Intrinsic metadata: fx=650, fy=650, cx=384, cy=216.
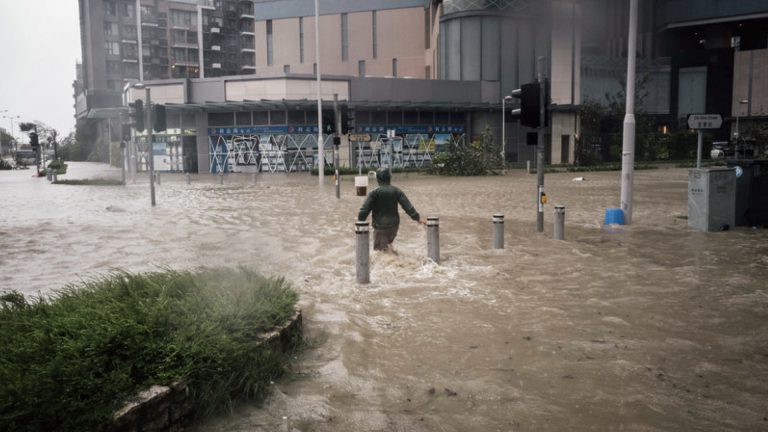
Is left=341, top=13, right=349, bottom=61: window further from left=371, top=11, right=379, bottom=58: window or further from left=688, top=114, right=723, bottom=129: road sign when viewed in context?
left=688, top=114, right=723, bottom=129: road sign

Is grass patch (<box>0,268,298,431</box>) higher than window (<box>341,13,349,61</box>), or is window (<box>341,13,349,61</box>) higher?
window (<box>341,13,349,61</box>)

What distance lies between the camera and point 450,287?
8.45m

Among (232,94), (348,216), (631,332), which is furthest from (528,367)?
(232,94)

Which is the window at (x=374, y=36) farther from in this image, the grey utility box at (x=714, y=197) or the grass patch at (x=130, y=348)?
the grass patch at (x=130, y=348)

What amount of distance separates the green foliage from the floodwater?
1871 centimetres

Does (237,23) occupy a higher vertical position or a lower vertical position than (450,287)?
higher

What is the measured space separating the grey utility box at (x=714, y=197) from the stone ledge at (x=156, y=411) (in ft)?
38.2

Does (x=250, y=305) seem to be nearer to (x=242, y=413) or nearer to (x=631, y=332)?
(x=242, y=413)

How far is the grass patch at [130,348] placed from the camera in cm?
346

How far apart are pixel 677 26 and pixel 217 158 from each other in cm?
4840

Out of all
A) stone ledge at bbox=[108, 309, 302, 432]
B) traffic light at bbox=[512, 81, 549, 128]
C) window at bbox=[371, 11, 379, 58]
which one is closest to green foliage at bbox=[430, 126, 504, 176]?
traffic light at bbox=[512, 81, 549, 128]

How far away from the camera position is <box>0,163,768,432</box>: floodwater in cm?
451

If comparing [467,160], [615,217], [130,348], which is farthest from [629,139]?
[467,160]

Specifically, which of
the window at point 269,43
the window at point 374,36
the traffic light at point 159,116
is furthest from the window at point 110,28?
the window at point 269,43
